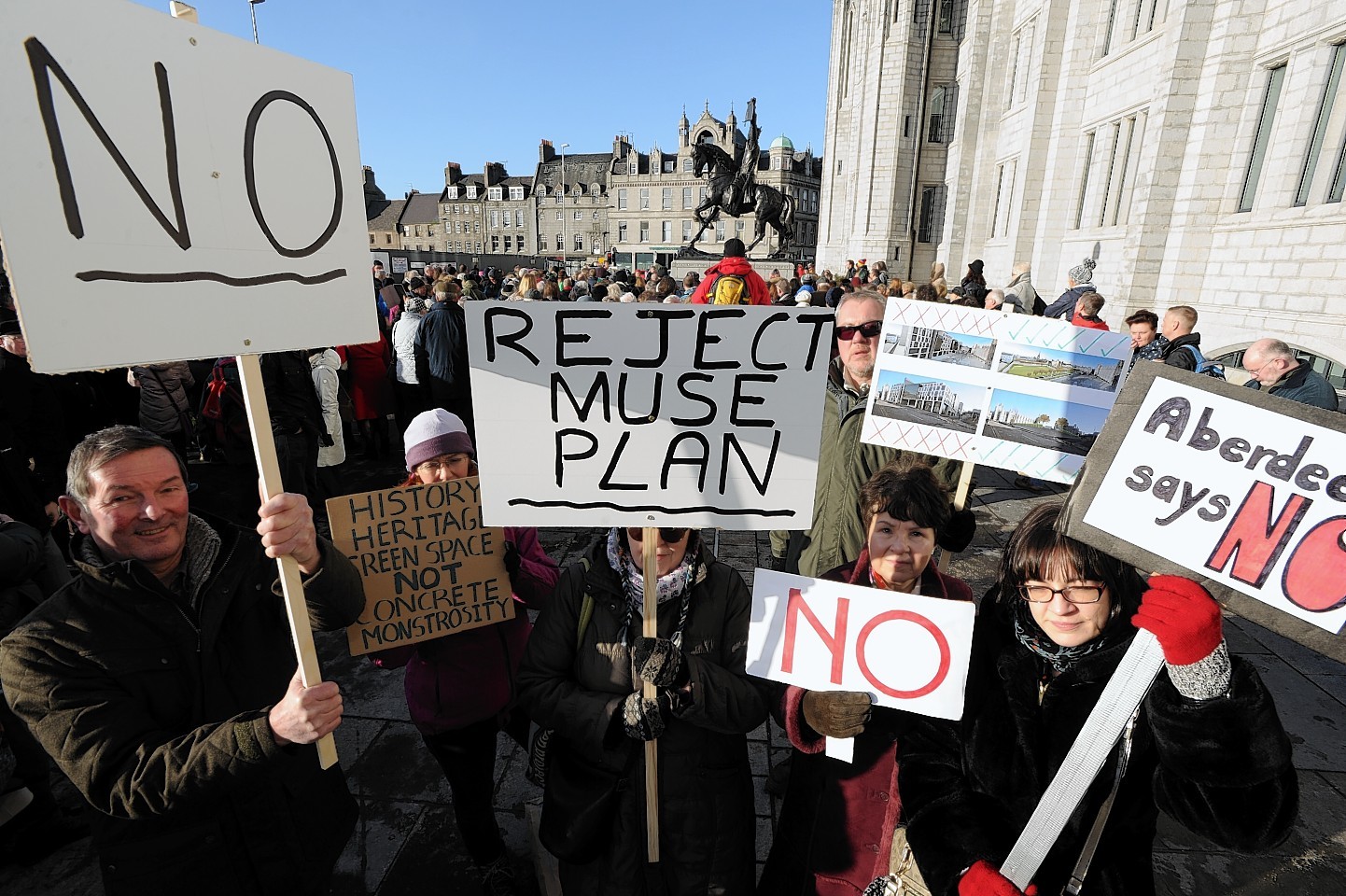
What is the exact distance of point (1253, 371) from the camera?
5.33 metres

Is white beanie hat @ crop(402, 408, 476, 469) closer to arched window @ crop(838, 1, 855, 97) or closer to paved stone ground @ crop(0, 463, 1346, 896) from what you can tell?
paved stone ground @ crop(0, 463, 1346, 896)

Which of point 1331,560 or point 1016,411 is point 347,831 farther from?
point 1016,411

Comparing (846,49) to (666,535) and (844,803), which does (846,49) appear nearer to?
(666,535)

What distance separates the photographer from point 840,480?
3.04 metres

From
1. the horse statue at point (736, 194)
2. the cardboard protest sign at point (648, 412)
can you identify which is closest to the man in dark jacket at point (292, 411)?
the cardboard protest sign at point (648, 412)

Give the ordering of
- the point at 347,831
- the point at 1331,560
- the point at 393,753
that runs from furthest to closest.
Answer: the point at 393,753, the point at 347,831, the point at 1331,560

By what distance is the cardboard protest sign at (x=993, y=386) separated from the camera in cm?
270

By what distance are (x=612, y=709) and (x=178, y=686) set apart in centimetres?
118

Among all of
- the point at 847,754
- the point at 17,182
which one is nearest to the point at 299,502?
the point at 17,182

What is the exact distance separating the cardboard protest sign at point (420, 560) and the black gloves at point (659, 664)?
874 millimetres

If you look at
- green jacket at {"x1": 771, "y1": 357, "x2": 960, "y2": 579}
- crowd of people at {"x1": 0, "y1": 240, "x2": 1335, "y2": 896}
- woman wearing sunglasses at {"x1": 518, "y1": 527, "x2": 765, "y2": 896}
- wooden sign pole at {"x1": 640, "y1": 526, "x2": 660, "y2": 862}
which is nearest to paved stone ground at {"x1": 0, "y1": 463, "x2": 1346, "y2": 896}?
crowd of people at {"x1": 0, "y1": 240, "x2": 1335, "y2": 896}

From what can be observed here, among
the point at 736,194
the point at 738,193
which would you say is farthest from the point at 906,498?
the point at 738,193

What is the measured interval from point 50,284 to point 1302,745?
5454 mm

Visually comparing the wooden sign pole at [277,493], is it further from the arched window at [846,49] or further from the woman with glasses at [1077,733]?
the arched window at [846,49]
